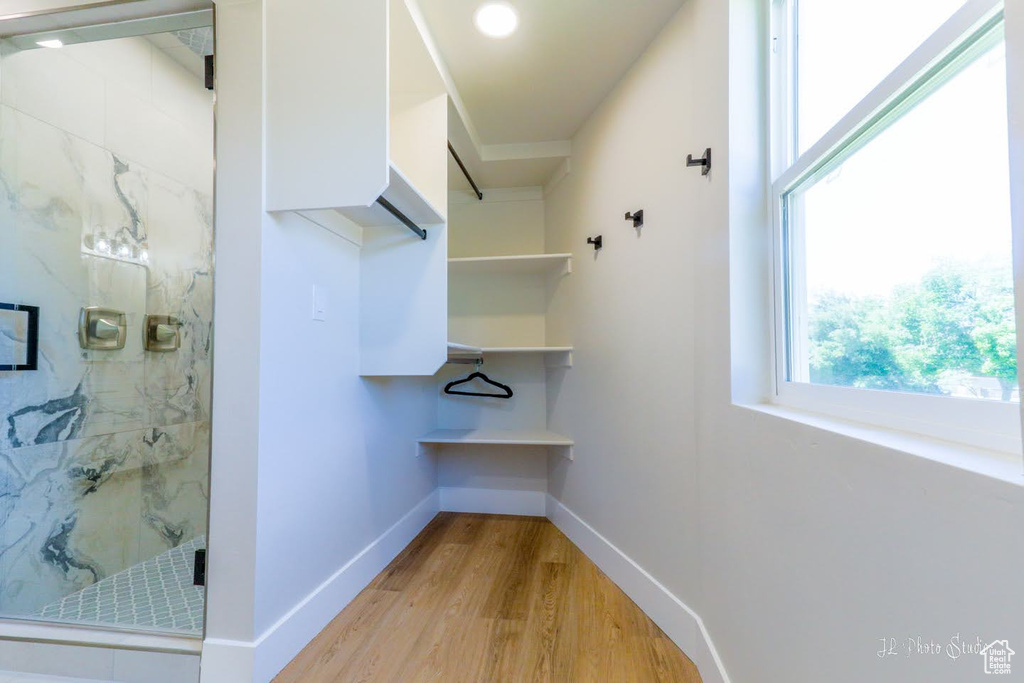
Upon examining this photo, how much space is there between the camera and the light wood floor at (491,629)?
1396 millimetres

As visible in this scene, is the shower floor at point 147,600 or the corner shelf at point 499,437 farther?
the corner shelf at point 499,437

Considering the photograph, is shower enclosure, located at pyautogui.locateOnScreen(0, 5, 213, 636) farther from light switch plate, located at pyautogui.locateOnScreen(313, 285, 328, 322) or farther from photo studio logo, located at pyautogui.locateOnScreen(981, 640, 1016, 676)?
photo studio logo, located at pyautogui.locateOnScreen(981, 640, 1016, 676)

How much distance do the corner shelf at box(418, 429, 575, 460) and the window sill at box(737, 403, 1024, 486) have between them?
1.72m

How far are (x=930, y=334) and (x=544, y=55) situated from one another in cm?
183

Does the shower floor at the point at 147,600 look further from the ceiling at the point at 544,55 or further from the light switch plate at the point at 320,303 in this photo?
the ceiling at the point at 544,55

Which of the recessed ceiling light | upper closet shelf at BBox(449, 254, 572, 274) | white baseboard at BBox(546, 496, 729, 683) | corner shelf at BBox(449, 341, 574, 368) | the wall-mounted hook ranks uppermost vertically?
the recessed ceiling light

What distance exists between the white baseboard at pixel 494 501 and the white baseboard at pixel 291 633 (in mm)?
895

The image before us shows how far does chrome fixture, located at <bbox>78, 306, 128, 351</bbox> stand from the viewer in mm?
1811

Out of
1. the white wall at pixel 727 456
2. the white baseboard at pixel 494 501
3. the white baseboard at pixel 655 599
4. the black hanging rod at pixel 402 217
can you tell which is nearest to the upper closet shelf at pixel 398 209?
the black hanging rod at pixel 402 217

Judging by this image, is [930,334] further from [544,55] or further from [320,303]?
[544,55]

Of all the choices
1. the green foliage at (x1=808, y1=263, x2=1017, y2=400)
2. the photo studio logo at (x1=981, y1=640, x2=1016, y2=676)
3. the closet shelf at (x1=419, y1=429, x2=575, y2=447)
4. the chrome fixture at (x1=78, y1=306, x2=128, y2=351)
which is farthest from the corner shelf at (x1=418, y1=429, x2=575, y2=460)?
the photo studio logo at (x1=981, y1=640, x2=1016, y2=676)

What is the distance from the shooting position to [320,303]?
1650 mm

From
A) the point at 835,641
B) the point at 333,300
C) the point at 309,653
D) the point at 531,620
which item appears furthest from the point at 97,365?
the point at 835,641

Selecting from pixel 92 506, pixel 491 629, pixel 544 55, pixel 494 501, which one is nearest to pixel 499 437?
pixel 494 501
